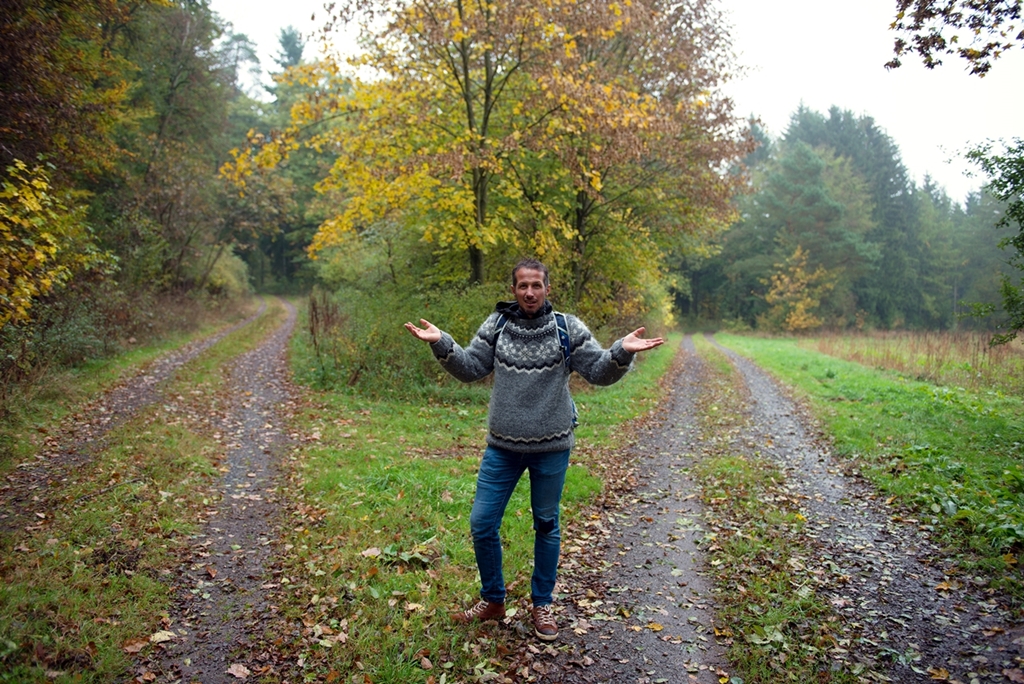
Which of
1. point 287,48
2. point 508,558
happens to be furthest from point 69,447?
point 287,48

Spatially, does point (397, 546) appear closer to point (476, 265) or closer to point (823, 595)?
point (823, 595)

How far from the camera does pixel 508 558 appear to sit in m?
5.13

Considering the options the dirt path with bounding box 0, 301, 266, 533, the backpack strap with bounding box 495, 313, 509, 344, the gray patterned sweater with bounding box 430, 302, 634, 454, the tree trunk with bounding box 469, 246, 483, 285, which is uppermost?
the tree trunk with bounding box 469, 246, 483, 285

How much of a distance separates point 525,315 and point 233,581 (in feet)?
10.7

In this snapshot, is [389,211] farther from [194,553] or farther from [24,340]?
[194,553]

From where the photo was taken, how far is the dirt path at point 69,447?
18.6ft

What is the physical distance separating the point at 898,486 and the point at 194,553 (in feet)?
24.7

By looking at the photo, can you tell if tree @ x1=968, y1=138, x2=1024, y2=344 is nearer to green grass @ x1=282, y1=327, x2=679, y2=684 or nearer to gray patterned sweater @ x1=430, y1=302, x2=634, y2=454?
green grass @ x1=282, y1=327, x2=679, y2=684

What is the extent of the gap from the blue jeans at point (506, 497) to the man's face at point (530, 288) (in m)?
0.96

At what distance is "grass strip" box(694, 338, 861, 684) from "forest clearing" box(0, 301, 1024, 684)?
24 millimetres

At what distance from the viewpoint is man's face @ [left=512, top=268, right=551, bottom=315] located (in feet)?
12.4

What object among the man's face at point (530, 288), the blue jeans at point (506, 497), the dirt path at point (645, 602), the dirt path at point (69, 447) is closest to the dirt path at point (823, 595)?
the dirt path at point (645, 602)

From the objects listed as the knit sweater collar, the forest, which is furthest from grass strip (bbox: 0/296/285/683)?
the knit sweater collar

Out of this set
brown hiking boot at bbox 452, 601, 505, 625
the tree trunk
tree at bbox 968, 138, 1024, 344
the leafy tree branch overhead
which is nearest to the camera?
brown hiking boot at bbox 452, 601, 505, 625
